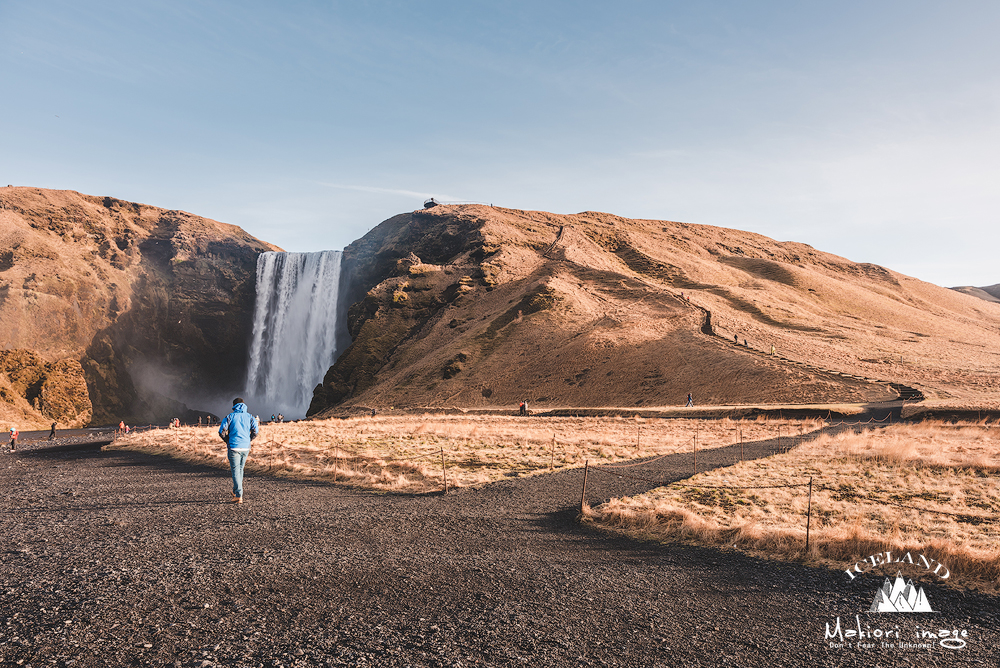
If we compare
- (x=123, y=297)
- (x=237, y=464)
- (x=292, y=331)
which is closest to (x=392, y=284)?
(x=292, y=331)

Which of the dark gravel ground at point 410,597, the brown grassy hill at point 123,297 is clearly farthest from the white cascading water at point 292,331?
the dark gravel ground at point 410,597

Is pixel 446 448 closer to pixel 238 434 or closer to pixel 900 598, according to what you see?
pixel 238 434

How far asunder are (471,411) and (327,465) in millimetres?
29332

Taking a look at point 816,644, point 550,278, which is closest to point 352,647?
point 816,644

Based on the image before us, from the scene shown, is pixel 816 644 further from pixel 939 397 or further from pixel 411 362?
pixel 411 362

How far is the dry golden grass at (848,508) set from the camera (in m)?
8.08

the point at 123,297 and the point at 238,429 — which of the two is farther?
the point at 123,297

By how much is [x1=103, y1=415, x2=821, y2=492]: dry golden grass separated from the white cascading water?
152 feet

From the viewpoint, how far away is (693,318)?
61.8m

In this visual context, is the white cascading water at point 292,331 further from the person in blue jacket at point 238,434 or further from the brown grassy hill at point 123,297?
the person in blue jacket at point 238,434

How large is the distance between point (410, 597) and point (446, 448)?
14.0m

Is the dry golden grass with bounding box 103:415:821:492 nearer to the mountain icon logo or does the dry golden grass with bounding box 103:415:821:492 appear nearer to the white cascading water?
the mountain icon logo

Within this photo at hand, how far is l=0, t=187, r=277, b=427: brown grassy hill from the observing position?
6247 centimetres

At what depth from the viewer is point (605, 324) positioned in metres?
62.4
